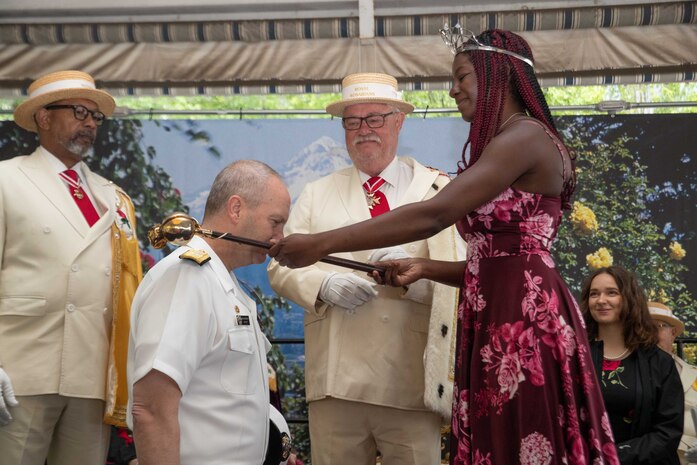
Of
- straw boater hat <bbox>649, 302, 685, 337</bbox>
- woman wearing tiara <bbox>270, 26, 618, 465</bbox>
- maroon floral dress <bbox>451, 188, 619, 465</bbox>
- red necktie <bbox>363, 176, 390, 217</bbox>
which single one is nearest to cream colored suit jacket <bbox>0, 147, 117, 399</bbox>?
red necktie <bbox>363, 176, 390, 217</bbox>

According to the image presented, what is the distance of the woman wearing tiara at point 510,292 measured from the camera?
9.03 ft

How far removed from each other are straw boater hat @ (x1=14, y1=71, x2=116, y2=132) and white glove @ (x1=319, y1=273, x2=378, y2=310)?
1566mm

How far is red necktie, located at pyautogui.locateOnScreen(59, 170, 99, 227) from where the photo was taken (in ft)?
14.5

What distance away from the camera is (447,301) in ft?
13.2

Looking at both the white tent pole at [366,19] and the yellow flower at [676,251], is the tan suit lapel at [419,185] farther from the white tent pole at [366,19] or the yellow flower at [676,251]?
the yellow flower at [676,251]

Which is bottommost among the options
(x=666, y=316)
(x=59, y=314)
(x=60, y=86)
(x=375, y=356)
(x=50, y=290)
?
(x=375, y=356)

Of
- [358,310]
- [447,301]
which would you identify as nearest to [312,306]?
[358,310]

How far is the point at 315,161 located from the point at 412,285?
88.3 inches

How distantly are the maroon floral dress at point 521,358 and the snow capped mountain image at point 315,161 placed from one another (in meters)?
3.24

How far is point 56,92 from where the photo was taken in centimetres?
452

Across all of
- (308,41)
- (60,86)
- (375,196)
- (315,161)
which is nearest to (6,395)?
(60,86)

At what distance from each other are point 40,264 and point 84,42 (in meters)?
2.23

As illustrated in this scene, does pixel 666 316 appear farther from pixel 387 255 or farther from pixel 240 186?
pixel 240 186

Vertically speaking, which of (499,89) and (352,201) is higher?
(499,89)
